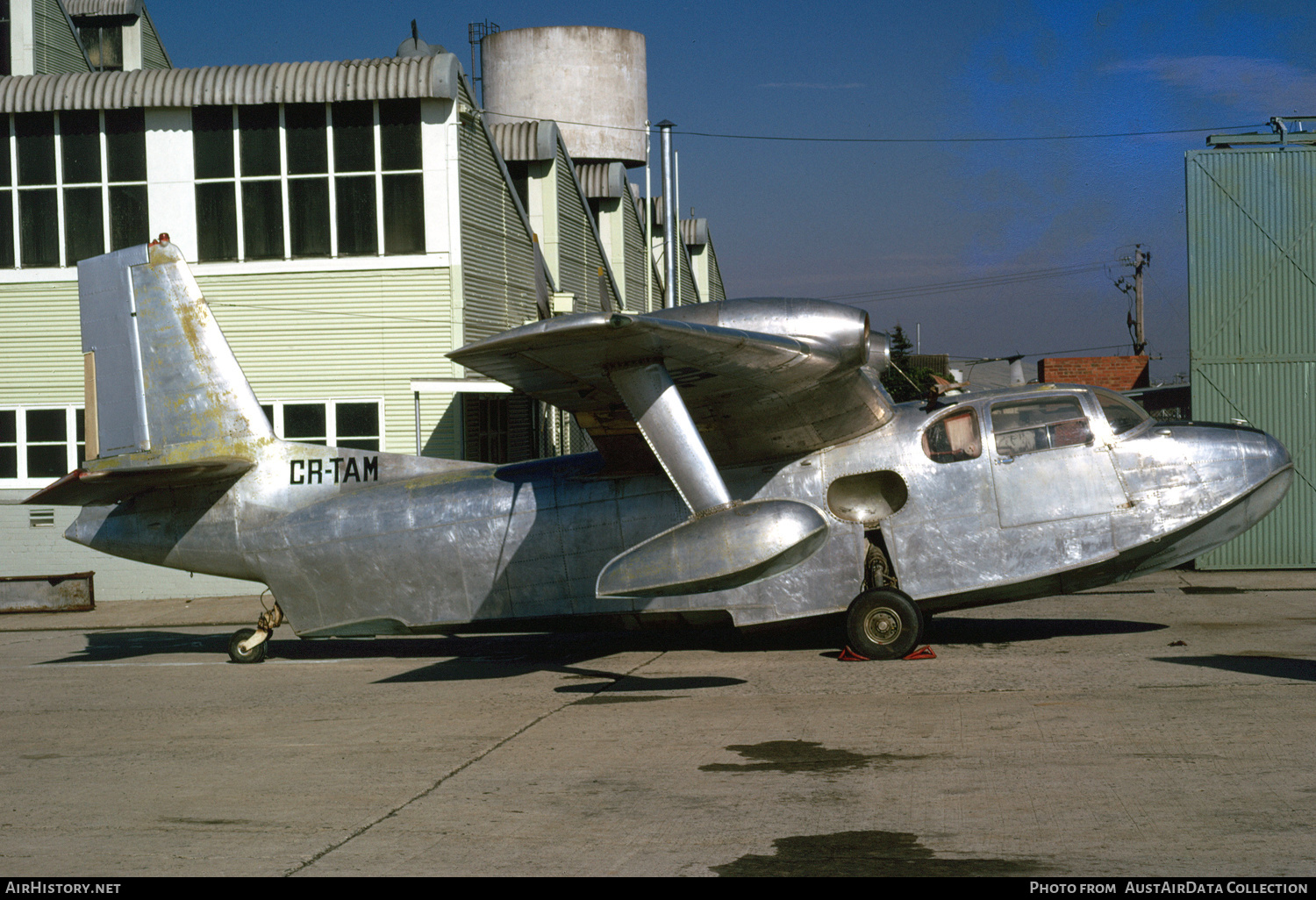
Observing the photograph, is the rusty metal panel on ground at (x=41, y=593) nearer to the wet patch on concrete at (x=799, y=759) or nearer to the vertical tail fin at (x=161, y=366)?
the vertical tail fin at (x=161, y=366)

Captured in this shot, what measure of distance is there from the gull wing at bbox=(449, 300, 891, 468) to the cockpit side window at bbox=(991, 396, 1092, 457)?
1.25 meters

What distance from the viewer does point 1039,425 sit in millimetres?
12219

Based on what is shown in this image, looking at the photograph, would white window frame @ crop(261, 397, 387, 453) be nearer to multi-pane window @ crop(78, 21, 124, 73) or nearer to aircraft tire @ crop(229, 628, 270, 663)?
aircraft tire @ crop(229, 628, 270, 663)

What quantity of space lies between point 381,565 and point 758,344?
17.8 feet

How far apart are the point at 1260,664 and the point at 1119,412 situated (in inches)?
114

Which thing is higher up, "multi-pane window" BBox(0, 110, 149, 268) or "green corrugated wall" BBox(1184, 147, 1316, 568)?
"multi-pane window" BBox(0, 110, 149, 268)

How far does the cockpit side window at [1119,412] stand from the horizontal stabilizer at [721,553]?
166 inches

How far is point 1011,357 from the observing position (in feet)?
50.5

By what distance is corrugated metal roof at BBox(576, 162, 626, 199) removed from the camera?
34.7 m

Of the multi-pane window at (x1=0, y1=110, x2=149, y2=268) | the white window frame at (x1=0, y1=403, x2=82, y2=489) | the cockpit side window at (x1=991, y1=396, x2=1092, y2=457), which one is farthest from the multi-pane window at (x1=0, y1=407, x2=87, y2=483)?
the cockpit side window at (x1=991, y1=396, x2=1092, y2=457)

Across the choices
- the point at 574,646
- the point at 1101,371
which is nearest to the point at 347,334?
the point at 574,646
